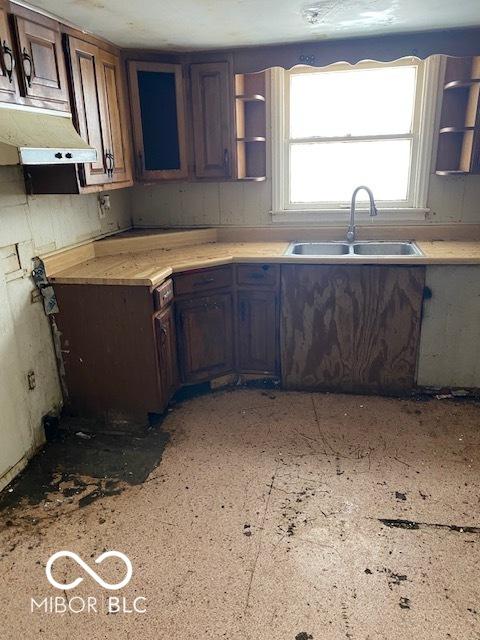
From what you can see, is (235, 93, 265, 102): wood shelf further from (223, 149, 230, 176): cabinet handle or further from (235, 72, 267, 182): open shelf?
(223, 149, 230, 176): cabinet handle

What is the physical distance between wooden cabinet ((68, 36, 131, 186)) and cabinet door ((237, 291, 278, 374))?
3.62 feet

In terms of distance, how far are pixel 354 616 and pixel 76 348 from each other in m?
1.89

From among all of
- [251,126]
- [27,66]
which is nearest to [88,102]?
[27,66]

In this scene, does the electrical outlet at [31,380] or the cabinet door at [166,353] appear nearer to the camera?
the electrical outlet at [31,380]

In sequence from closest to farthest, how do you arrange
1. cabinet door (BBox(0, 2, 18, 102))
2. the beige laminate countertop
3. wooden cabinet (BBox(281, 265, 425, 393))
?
cabinet door (BBox(0, 2, 18, 102)) → the beige laminate countertop → wooden cabinet (BBox(281, 265, 425, 393))

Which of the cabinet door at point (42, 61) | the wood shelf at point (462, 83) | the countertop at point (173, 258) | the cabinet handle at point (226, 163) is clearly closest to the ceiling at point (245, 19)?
the cabinet door at point (42, 61)

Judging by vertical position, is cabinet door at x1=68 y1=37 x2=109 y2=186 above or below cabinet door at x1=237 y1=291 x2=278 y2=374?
above

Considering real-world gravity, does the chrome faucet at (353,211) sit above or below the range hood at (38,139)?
below

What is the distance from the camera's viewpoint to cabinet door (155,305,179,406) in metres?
2.62

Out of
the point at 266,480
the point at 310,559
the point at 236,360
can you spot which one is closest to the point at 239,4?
the point at 236,360

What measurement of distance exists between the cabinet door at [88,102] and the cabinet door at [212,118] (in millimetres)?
658

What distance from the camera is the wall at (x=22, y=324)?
2.24m

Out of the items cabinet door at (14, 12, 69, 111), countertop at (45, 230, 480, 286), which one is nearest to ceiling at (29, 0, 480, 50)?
cabinet door at (14, 12, 69, 111)

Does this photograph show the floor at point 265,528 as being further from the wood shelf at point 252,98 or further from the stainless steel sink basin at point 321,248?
the wood shelf at point 252,98
